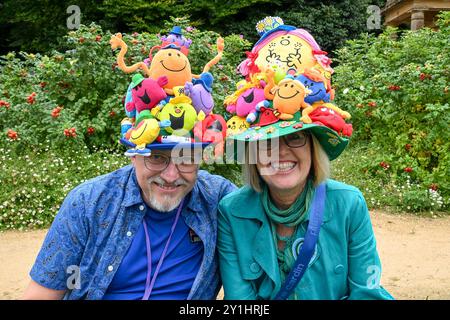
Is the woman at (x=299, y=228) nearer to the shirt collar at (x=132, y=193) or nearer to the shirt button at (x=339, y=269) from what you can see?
the shirt button at (x=339, y=269)

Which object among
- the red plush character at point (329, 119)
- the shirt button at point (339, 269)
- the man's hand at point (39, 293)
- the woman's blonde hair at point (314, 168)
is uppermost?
the red plush character at point (329, 119)

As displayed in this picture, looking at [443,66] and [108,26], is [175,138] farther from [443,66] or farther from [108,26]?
[108,26]

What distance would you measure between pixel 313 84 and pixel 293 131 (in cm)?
25

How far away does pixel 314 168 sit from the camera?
2.37 metres

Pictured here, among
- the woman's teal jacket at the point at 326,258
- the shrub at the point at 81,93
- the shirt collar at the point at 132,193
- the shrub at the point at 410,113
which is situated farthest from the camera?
the shrub at the point at 410,113

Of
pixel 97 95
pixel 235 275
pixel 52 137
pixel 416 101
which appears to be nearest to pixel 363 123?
pixel 416 101

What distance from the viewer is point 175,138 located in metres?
2.28

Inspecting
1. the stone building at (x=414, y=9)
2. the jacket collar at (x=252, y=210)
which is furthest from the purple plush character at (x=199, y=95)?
the stone building at (x=414, y=9)

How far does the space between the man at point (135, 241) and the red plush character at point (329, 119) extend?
1.87 feet

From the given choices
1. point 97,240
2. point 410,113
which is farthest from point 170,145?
point 410,113

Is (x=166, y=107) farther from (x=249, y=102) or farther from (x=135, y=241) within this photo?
(x=135, y=241)

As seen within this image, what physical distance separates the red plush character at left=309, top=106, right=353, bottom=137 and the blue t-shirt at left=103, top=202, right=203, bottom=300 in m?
0.78

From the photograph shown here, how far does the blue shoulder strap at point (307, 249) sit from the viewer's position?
2215 mm

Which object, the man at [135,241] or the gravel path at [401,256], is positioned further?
the gravel path at [401,256]
